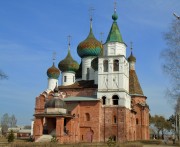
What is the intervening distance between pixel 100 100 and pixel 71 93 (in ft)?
21.1

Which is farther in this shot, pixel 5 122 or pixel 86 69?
pixel 5 122

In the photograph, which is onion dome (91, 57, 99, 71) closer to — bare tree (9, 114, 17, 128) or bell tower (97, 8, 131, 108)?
bell tower (97, 8, 131, 108)

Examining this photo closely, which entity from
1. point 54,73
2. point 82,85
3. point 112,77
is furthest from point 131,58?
point 54,73

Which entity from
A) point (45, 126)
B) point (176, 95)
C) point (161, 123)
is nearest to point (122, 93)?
point (45, 126)

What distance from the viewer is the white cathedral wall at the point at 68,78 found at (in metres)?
50.2

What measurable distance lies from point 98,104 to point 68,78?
10181mm

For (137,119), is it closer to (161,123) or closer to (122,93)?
(122,93)

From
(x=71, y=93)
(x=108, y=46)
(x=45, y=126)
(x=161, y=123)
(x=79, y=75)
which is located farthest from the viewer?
(x=161, y=123)

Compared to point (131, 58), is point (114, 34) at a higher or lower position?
higher

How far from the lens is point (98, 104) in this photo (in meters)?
41.7

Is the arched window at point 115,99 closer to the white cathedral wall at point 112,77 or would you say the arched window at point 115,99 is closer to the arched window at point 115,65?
the white cathedral wall at point 112,77

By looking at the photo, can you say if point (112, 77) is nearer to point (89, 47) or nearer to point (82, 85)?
point (82, 85)

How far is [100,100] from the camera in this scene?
4166cm

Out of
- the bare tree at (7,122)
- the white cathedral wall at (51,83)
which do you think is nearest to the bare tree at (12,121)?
the bare tree at (7,122)
